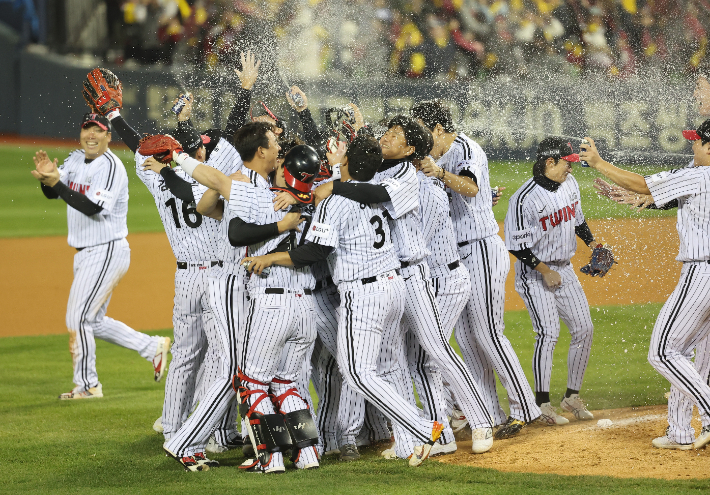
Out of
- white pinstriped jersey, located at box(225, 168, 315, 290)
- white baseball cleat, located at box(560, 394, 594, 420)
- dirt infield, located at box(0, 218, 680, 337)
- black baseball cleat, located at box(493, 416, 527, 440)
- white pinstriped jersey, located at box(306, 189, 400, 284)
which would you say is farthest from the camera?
dirt infield, located at box(0, 218, 680, 337)

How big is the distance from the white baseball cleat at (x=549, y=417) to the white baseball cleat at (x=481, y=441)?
74cm

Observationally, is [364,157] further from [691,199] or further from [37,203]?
[37,203]

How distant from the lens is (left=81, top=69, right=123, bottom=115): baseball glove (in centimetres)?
516

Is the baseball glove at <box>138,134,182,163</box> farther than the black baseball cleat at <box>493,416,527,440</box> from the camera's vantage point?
No

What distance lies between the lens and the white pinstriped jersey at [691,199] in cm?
428

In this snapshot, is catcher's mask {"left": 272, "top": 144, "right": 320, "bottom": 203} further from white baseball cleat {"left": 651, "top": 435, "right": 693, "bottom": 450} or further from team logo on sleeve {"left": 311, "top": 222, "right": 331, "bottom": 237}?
white baseball cleat {"left": 651, "top": 435, "right": 693, "bottom": 450}

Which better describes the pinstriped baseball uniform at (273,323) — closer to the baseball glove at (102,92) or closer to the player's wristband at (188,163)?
the player's wristband at (188,163)

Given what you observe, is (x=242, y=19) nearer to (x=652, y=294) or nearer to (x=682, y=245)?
(x=652, y=294)

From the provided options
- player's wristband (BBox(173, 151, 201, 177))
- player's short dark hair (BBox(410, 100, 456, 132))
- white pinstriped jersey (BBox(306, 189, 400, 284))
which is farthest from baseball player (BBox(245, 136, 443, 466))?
player's short dark hair (BBox(410, 100, 456, 132))

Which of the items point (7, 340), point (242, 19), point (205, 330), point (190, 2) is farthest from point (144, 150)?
point (190, 2)

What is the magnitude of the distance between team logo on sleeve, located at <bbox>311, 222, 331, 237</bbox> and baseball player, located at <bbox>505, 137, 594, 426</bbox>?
1683mm

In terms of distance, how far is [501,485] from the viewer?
380cm

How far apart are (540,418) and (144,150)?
112 inches

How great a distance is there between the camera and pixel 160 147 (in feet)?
14.0
